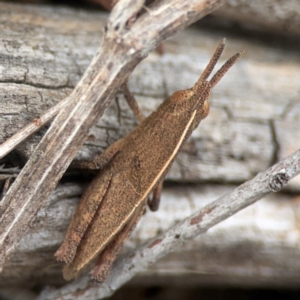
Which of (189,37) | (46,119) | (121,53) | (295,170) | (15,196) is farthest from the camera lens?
(189,37)

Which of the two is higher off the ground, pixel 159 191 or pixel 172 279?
pixel 159 191

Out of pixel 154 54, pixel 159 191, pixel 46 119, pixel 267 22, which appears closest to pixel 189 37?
pixel 154 54

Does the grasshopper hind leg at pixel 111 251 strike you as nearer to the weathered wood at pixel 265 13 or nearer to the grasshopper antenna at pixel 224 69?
the grasshopper antenna at pixel 224 69

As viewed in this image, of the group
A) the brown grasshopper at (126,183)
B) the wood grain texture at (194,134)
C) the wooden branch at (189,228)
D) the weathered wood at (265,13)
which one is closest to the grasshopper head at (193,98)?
the brown grasshopper at (126,183)

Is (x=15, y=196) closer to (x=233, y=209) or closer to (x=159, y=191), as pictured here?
(x=159, y=191)

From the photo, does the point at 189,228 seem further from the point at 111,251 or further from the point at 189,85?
the point at 189,85
